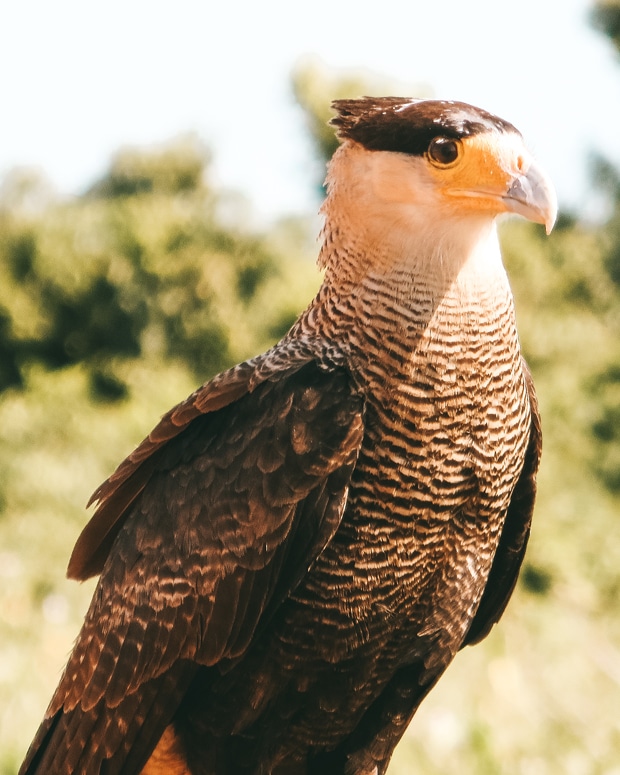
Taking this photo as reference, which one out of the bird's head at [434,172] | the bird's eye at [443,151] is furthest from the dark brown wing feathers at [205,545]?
the bird's eye at [443,151]

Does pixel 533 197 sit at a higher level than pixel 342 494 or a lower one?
higher

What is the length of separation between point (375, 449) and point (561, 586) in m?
5.24

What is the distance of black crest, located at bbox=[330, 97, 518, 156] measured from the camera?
264 centimetres

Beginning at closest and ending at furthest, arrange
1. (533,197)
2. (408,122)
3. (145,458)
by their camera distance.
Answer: (533,197)
(408,122)
(145,458)

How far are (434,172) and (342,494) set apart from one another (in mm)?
894

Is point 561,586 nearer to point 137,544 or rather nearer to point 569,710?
point 569,710

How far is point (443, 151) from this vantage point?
103 inches

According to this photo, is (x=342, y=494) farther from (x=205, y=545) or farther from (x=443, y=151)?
(x=443, y=151)

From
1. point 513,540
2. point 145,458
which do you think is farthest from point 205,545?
point 513,540

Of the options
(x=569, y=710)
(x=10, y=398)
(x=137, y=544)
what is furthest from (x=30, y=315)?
(x=137, y=544)

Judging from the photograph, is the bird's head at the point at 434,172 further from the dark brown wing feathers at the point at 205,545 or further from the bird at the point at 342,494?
the dark brown wing feathers at the point at 205,545

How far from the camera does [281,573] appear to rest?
8.69 feet

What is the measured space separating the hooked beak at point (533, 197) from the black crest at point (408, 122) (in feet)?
0.52

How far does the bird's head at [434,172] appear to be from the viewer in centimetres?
262
